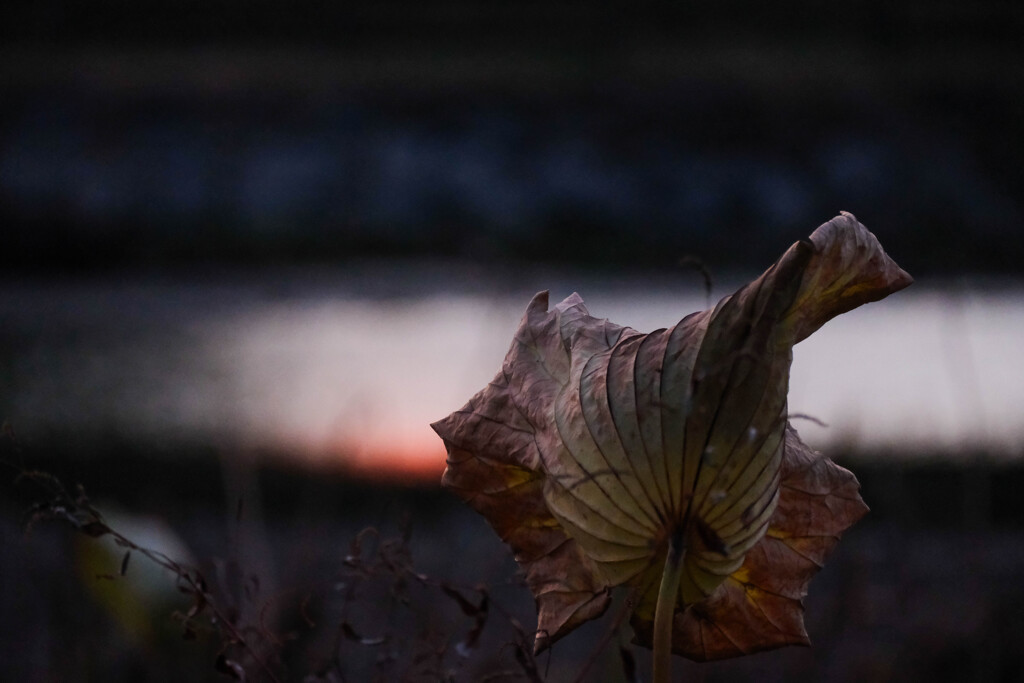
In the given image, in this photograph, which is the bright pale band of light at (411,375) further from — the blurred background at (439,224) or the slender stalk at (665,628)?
the slender stalk at (665,628)

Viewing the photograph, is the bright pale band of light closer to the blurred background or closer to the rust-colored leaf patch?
the blurred background

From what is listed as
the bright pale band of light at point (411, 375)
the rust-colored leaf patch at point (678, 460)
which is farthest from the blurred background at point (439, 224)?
the rust-colored leaf patch at point (678, 460)

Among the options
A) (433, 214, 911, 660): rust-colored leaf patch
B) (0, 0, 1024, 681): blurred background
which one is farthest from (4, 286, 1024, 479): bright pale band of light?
(433, 214, 911, 660): rust-colored leaf patch

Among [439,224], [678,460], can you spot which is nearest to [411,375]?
[439,224]


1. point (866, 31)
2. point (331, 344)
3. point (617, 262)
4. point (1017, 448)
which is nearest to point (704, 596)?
point (617, 262)

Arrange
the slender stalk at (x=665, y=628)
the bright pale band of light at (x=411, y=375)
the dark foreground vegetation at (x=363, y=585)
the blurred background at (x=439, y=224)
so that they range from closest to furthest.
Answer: the slender stalk at (x=665, y=628) → the dark foreground vegetation at (x=363, y=585) → the bright pale band of light at (x=411, y=375) → the blurred background at (x=439, y=224)

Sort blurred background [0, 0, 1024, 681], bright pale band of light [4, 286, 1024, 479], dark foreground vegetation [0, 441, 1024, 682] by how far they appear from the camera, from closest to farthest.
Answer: dark foreground vegetation [0, 441, 1024, 682], bright pale band of light [4, 286, 1024, 479], blurred background [0, 0, 1024, 681]
